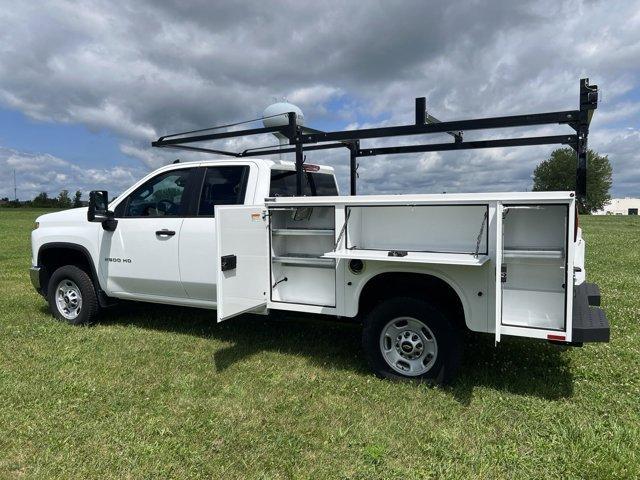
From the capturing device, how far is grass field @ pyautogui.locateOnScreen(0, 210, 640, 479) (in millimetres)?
3102

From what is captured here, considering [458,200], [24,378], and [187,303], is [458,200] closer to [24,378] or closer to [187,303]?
[187,303]

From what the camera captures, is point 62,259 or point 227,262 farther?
point 62,259

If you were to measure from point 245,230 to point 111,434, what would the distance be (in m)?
2.02

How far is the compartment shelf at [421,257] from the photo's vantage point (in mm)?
3629

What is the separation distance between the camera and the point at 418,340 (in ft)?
13.6

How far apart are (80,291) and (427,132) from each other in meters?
4.56

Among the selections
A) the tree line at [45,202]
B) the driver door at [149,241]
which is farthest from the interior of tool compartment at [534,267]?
the tree line at [45,202]

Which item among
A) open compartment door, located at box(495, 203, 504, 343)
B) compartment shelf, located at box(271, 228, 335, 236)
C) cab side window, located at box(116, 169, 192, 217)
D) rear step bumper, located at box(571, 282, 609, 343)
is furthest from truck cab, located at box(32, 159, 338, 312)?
rear step bumper, located at box(571, 282, 609, 343)

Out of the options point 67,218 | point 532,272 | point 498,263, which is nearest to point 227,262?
point 498,263

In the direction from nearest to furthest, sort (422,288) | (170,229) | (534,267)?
(534,267), (422,288), (170,229)

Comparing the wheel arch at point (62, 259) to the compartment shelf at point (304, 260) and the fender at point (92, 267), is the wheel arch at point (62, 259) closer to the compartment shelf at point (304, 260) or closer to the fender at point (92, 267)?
the fender at point (92, 267)

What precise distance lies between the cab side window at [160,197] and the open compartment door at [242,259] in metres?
1.02

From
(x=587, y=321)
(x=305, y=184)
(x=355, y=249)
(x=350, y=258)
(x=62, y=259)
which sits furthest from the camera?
(x=62, y=259)

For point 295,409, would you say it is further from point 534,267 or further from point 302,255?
point 534,267
